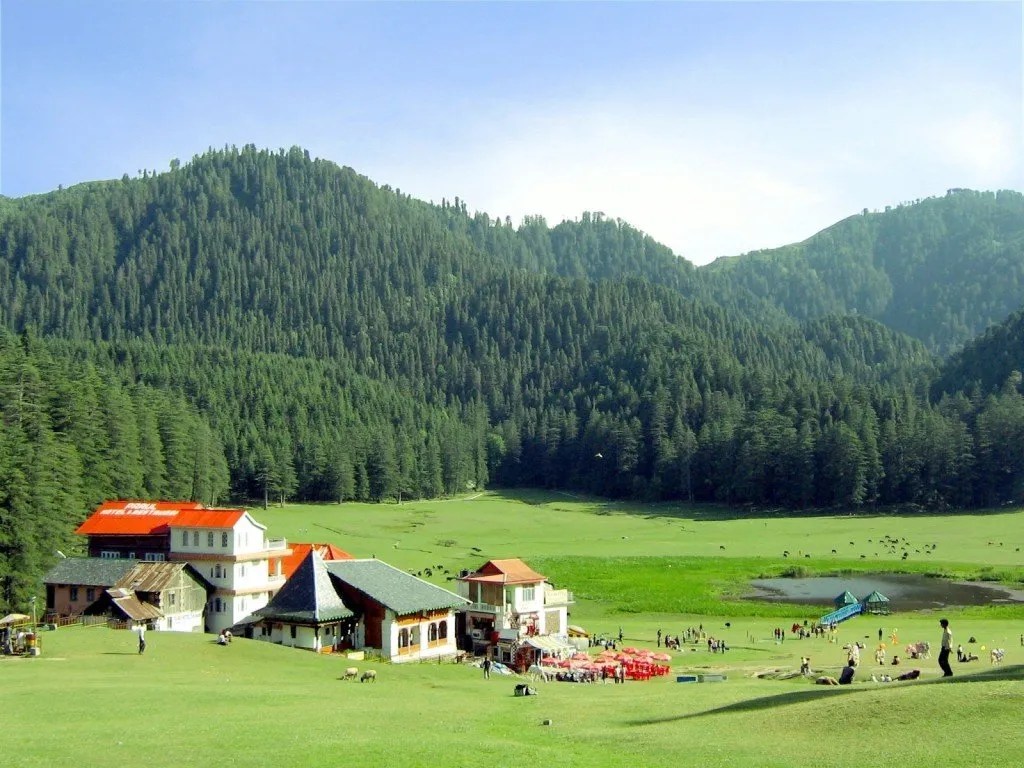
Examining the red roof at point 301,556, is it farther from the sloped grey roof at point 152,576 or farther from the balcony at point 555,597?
the balcony at point 555,597

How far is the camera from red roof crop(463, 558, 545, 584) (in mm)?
68312

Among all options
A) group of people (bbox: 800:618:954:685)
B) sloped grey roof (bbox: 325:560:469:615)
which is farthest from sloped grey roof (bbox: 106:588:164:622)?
group of people (bbox: 800:618:954:685)

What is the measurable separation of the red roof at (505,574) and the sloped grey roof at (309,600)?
11440 mm

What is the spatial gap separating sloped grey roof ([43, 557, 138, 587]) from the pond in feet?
172

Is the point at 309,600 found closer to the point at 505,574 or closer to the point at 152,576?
the point at 152,576

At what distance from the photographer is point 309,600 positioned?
59.3 meters

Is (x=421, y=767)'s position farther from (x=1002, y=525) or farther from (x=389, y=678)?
(x=1002, y=525)

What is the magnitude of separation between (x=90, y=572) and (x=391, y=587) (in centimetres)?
1962

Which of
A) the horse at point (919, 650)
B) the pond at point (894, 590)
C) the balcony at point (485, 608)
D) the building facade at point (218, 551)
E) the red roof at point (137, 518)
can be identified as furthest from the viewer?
the pond at point (894, 590)

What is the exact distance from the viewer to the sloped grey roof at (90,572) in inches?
2522

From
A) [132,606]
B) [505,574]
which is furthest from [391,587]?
[132,606]

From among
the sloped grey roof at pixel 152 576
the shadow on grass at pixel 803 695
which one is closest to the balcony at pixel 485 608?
the sloped grey roof at pixel 152 576

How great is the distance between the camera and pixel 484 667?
55781 mm

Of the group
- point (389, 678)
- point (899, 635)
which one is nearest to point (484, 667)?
point (389, 678)
